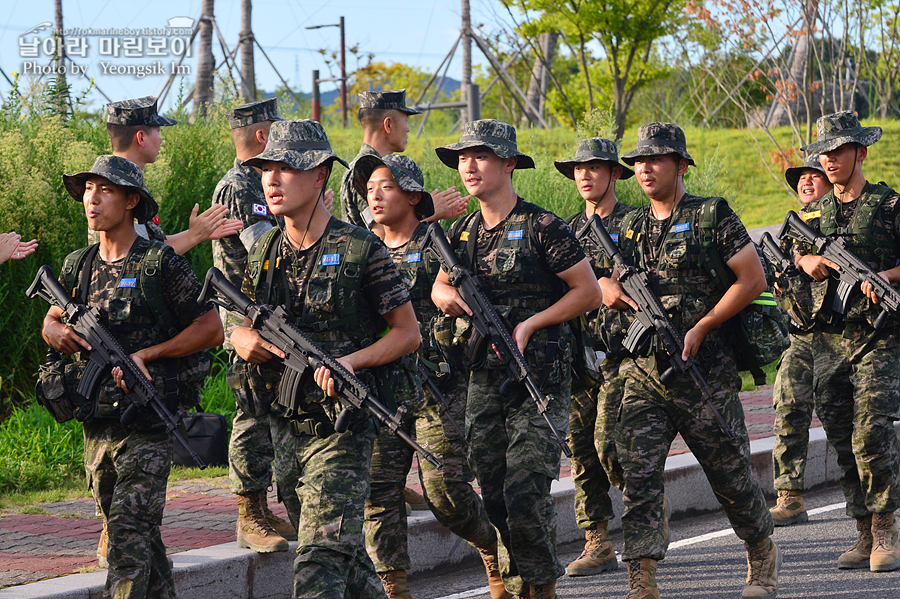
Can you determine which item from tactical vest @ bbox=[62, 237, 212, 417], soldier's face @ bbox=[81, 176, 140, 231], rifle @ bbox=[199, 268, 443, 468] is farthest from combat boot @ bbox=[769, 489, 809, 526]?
soldier's face @ bbox=[81, 176, 140, 231]

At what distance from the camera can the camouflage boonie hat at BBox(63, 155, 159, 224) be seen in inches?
184

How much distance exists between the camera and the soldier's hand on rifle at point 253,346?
416 cm

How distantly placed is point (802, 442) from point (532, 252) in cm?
332

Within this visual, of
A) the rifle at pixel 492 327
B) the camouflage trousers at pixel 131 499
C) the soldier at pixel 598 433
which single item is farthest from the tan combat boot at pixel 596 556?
the camouflage trousers at pixel 131 499

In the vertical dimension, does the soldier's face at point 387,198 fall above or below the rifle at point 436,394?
above

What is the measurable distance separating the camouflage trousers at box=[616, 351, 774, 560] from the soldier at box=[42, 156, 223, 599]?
7.07ft

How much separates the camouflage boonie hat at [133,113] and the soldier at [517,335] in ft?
6.19

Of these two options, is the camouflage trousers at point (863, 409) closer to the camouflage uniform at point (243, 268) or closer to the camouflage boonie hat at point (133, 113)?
the camouflage uniform at point (243, 268)

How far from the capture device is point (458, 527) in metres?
5.32

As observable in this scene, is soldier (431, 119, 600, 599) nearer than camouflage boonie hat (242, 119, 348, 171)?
No

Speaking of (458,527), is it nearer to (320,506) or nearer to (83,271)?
(320,506)

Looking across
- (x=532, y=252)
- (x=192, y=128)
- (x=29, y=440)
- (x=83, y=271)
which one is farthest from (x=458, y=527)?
(x=192, y=128)

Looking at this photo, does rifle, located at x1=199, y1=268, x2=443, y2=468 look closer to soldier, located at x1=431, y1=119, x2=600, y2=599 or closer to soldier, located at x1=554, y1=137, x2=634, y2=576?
soldier, located at x1=431, y1=119, x2=600, y2=599

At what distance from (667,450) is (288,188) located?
8.00 feet
